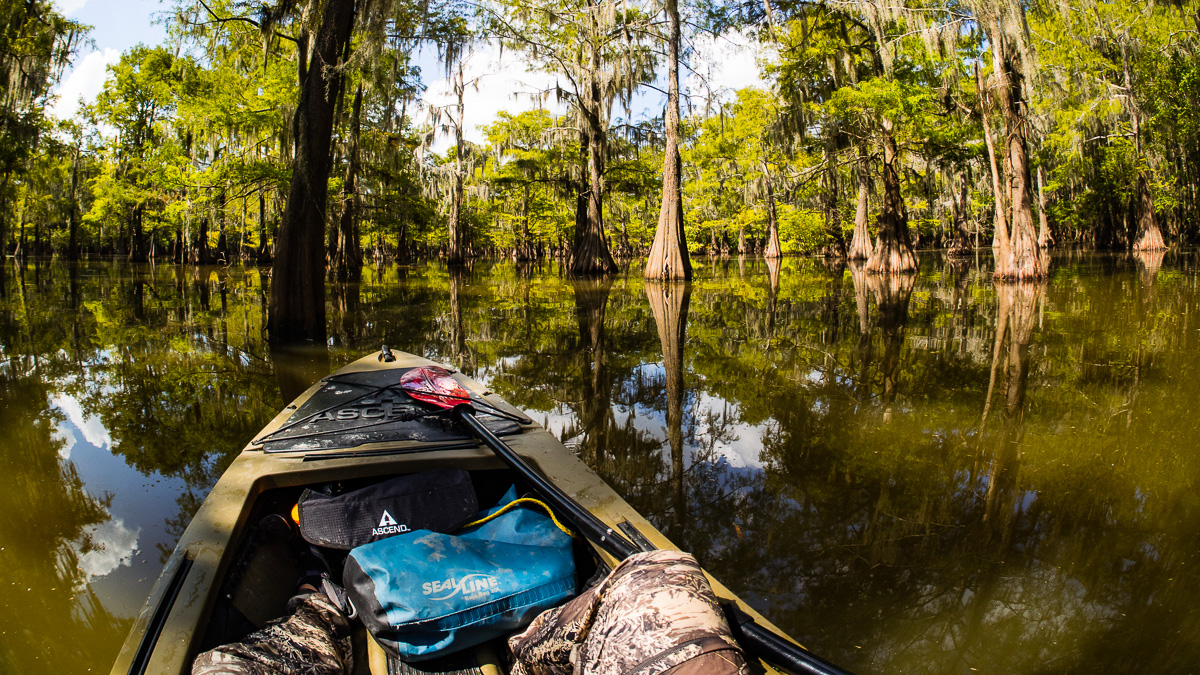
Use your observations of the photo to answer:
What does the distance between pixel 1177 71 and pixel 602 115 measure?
18793mm

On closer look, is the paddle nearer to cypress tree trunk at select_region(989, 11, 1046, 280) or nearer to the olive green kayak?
the olive green kayak

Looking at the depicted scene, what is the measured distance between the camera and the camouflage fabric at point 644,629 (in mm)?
1304

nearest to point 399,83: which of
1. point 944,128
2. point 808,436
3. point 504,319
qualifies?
point 504,319

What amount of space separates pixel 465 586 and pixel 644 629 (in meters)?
0.79

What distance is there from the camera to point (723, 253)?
49.1 m

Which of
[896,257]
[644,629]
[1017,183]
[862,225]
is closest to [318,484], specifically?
[644,629]

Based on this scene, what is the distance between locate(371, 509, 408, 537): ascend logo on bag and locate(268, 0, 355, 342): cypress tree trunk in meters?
6.91

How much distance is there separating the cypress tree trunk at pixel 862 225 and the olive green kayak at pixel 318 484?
20648mm

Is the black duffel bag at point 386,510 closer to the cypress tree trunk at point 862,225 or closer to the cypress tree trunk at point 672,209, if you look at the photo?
the cypress tree trunk at point 672,209

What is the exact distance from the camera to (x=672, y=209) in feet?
59.6

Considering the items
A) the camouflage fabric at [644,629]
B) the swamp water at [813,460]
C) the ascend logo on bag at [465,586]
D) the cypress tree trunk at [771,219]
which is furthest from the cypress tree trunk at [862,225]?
the camouflage fabric at [644,629]

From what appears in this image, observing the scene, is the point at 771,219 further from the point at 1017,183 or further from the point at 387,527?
the point at 387,527

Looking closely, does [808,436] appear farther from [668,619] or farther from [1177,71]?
[1177,71]

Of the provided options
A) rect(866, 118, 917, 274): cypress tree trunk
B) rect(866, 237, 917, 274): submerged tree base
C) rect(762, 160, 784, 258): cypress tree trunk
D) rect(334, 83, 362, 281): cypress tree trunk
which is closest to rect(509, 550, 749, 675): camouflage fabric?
rect(334, 83, 362, 281): cypress tree trunk
